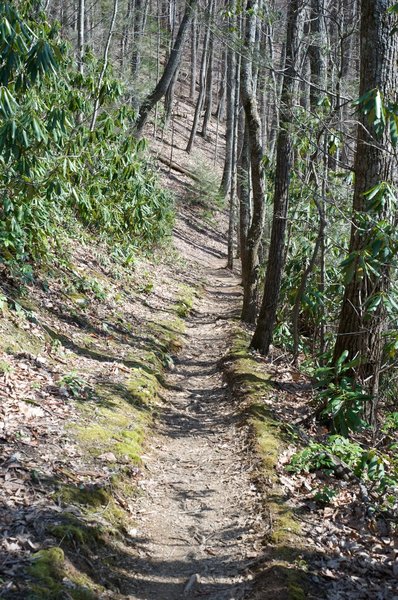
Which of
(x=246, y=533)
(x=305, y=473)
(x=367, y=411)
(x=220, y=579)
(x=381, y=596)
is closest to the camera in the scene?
(x=381, y=596)

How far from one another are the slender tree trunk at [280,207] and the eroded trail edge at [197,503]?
1.12 metres

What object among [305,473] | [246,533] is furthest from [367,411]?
[246,533]

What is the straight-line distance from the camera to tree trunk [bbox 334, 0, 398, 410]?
5.80 metres

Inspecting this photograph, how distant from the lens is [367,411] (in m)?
6.25

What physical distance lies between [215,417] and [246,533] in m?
2.71

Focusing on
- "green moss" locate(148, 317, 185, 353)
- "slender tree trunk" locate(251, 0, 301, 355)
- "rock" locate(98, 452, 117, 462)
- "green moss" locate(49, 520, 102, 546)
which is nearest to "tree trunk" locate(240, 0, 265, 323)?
Answer: "slender tree trunk" locate(251, 0, 301, 355)

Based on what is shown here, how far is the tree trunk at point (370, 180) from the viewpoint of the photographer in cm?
580

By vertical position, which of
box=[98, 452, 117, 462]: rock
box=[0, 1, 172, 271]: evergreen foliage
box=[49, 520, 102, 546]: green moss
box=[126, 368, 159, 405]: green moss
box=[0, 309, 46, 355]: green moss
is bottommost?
box=[126, 368, 159, 405]: green moss

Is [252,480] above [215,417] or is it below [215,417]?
above

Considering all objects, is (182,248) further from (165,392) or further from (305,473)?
(305,473)

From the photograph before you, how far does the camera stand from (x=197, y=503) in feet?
17.3

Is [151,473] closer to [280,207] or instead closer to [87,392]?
[87,392]

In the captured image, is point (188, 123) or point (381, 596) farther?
point (188, 123)

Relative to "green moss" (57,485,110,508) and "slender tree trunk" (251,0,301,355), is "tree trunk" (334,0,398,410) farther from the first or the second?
"green moss" (57,485,110,508)
